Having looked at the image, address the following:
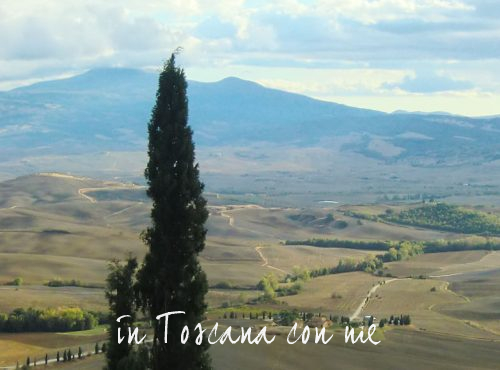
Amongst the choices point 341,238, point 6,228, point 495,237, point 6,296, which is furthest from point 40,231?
point 495,237

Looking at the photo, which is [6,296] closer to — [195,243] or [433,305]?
[433,305]

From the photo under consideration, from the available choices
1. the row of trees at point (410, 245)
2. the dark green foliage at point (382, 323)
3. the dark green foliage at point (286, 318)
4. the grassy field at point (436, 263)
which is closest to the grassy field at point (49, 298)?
the dark green foliage at point (286, 318)

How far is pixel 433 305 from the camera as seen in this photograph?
96000mm

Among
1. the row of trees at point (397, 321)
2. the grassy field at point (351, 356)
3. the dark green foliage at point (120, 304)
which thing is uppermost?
the dark green foliage at point (120, 304)

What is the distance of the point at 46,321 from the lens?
3275 inches

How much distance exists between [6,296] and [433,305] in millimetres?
42955

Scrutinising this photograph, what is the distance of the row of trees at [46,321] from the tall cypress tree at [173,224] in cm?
5700

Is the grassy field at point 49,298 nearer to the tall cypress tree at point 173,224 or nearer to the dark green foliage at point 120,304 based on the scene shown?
the dark green foliage at point 120,304

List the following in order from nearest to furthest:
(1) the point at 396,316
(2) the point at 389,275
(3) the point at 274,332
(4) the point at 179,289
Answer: (4) the point at 179,289 → (3) the point at 274,332 → (1) the point at 396,316 → (2) the point at 389,275

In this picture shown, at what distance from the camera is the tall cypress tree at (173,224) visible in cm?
2761

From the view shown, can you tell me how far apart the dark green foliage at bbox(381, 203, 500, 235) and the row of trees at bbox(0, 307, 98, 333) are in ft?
346

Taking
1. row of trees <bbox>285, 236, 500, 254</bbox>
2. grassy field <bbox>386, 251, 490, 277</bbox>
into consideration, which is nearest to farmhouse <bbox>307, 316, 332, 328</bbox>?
grassy field <bbox>386, 251, 490, 277</bbox>

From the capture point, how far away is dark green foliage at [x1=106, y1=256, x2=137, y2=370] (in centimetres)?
2748

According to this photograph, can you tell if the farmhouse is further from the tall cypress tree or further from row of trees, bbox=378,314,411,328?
the tall cypress tree
